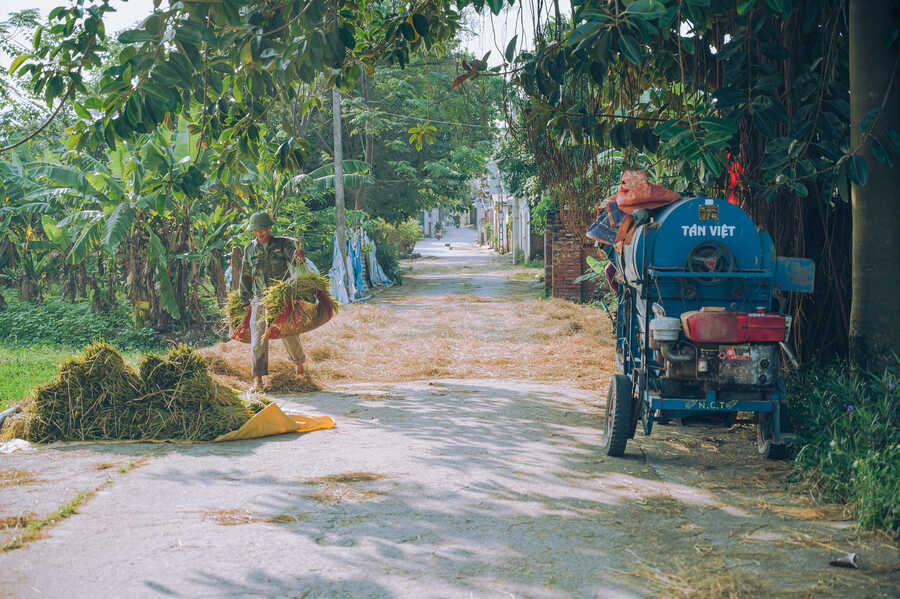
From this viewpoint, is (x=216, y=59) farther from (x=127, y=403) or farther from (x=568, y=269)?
(x=568, y=269)

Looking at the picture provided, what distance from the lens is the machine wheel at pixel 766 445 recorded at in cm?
664

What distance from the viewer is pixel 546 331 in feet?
53.0

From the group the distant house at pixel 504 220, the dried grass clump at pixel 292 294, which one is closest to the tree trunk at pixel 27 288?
the dried grass clump at pixel 292 294

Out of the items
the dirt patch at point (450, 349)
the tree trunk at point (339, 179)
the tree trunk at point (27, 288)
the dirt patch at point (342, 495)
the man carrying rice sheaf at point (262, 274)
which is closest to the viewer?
the dirt patch at point (342, 495)

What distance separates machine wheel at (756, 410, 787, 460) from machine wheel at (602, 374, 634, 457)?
1.02m

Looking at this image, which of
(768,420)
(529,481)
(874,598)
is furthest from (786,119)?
(874,598)

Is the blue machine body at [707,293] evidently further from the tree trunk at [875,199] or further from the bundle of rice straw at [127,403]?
the bundle of rice straw at [127,403]

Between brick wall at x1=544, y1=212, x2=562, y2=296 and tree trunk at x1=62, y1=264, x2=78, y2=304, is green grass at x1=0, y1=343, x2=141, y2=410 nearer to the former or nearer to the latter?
tree trunk at x1=62, y1=264, x2=78, y2=304

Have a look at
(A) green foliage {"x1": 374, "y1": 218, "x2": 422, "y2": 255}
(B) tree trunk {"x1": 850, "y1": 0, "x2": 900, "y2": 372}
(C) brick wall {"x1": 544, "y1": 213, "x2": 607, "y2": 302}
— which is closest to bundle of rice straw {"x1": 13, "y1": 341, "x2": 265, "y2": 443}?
(B) tree trunk {"x1": 850, "y1": 0, "x2": 900, "y2": 372}

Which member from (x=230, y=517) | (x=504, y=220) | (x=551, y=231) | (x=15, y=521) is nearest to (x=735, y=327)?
(x=230, y=517)

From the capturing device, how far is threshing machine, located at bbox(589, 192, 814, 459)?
242 inches

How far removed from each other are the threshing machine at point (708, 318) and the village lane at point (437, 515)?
55 centimetres

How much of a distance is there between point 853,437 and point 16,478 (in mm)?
6086

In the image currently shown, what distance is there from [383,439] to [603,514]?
109 inches
